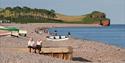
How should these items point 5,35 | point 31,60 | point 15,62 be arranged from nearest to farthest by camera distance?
point 15,62 < point 31,60 < point 5,35

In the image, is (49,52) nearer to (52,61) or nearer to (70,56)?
(70,56)

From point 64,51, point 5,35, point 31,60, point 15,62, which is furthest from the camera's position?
point 5,35

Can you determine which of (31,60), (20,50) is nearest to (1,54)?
(31,60)

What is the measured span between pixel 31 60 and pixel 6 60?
4.74 ft

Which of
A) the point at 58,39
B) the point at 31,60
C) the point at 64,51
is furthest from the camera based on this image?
the point at 58,39

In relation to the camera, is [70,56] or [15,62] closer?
[15,62]

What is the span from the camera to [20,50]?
27297mm

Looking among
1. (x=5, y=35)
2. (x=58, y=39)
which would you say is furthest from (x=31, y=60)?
(x=58, y=39)

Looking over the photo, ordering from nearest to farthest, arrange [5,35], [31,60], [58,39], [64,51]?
[31,60]
[64,51]
[5,35]
[58,39]

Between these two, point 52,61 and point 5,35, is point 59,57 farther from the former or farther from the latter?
point 5,35

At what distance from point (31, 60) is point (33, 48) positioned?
5207 millimetres

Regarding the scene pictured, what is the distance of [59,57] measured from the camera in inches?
1059

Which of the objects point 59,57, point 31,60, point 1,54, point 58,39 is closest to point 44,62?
point 31,60

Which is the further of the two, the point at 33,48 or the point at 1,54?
the point at 33,48
